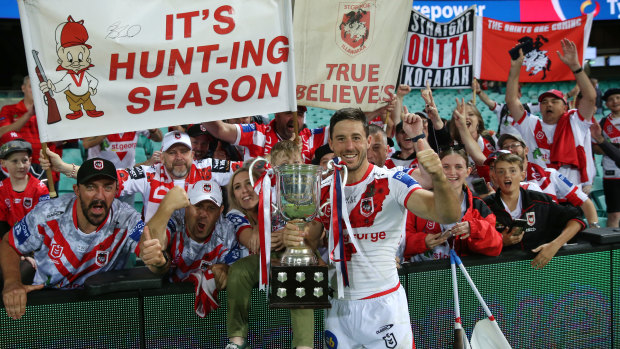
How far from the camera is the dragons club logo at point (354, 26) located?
16.6 ft

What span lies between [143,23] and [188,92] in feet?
1.81

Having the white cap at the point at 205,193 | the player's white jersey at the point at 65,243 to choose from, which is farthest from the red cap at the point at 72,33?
the white cap at the point at 205,193

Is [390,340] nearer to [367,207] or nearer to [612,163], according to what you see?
[367,207]

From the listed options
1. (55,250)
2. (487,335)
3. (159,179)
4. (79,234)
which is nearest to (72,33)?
(79,234)

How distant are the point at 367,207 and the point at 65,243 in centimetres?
219

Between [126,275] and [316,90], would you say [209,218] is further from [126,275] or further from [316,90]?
[316,90]

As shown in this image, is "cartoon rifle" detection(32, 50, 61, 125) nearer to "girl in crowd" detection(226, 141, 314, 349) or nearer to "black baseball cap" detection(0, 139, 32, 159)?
"girl in crowd" detection(226, 141, 314, 349)

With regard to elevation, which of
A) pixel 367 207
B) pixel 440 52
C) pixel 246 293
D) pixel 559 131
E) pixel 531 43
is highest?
pixel 531 43

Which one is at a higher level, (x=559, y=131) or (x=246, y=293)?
(x=559, y=131)

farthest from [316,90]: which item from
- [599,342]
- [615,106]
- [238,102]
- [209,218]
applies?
[615,106]

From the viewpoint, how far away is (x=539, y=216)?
15.1 ft

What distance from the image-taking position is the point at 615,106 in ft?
26.5

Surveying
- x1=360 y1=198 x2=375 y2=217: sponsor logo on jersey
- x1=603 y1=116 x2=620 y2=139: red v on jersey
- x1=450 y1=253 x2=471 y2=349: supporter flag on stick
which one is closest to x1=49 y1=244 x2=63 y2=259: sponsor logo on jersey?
x1=360 y1=198 x2=375 y2=217: sponsor logo on jersey

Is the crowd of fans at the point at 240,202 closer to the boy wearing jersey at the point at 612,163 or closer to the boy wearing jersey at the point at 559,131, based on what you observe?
the boy wearing jersey at the point at 559,131
